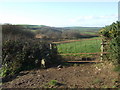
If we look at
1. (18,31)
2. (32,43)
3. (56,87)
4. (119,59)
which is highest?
(18,31)

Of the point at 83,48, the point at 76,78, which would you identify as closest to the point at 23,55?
the point at 76,78

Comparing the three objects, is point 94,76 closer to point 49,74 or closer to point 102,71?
point 102,71

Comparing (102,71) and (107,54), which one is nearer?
(102,71)

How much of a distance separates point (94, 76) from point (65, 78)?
3.31ft

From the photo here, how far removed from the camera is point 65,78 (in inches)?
203

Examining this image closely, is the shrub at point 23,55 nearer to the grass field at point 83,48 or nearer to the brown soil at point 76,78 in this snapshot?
the brown soil at point 76,78

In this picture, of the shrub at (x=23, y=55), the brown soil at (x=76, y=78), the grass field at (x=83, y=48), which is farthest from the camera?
the grass field at (x=83, y=48)

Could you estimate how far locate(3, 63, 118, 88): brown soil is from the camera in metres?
4.51

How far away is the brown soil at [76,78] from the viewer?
178 inches

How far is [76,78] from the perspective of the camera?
5.09 m

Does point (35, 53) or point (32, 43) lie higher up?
point (32, 43)

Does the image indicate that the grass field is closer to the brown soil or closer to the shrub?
the shrub

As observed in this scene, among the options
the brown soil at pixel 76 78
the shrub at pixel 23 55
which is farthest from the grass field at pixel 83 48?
the brown soil at pixel 76 78

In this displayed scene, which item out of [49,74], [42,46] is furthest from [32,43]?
[49,74]
